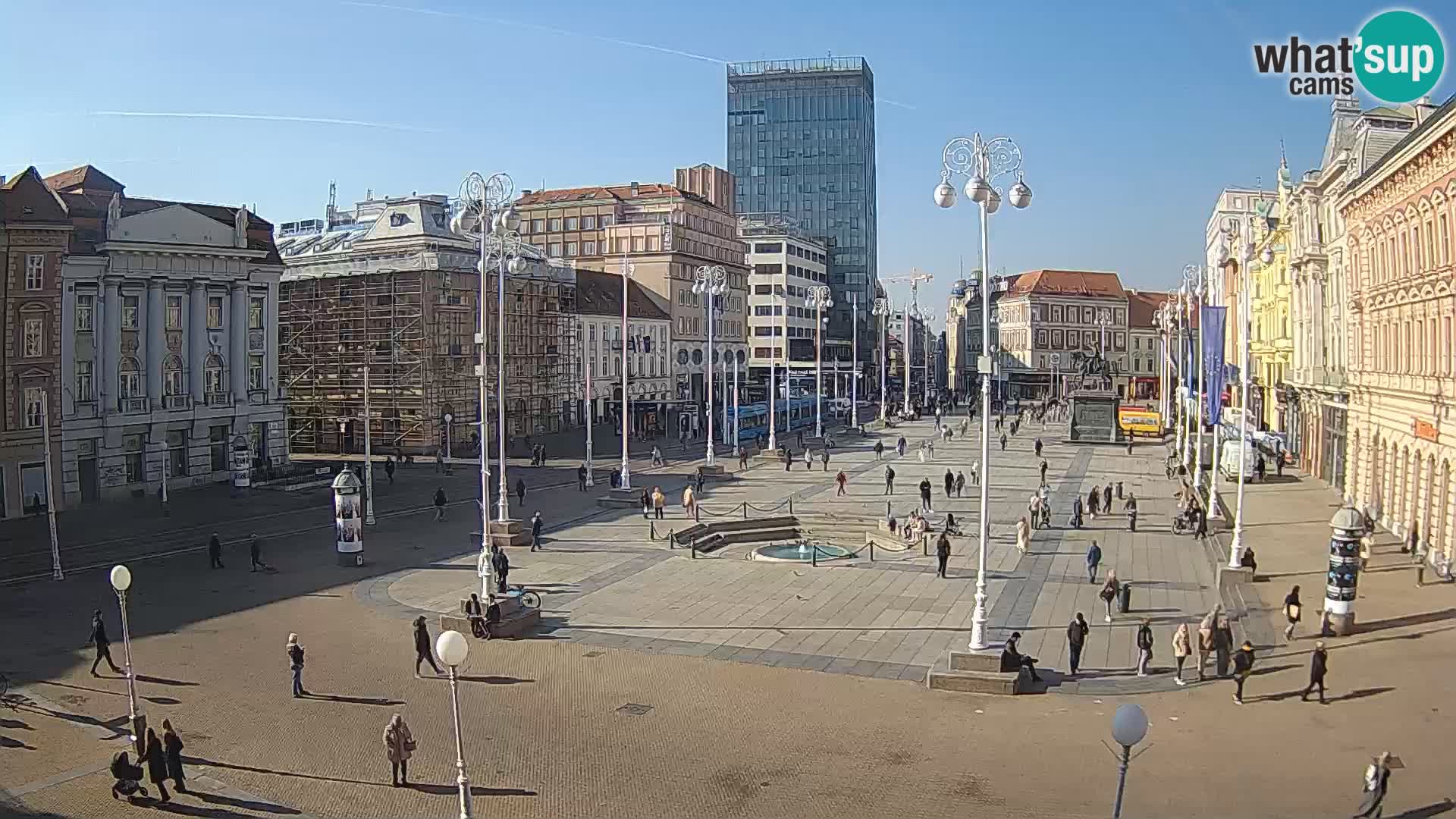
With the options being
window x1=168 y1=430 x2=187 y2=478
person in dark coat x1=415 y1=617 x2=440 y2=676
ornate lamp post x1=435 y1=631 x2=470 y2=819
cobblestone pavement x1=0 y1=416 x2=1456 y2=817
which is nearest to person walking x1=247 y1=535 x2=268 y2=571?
cobblestone pavement x1=0 y1=416 x2=1456 y2=817

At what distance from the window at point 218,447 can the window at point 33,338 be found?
10726mm

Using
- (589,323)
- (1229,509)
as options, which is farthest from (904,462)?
(589,323)

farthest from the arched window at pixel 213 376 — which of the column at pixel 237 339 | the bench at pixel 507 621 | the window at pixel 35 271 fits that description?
the bench at pixel 507 621

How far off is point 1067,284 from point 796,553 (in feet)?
378

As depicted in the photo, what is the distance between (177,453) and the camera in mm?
54156

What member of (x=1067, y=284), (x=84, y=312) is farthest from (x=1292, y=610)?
(x=1067, y=284)

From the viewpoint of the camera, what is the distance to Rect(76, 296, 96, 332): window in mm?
49594

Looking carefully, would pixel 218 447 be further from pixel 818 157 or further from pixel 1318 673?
pixel 818 157

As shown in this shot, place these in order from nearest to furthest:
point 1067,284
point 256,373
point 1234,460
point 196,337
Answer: point 196,337
point 1234,460
point 256,373
point 1067,284

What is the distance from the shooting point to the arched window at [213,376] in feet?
183

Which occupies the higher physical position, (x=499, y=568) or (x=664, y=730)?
(x=499, y=568)

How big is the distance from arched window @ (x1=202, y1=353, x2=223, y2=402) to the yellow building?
5126cm

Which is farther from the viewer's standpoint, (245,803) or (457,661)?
(245,803)

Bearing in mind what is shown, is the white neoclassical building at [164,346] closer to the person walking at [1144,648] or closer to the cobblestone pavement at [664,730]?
the cobblestone pavement at [664,730]
